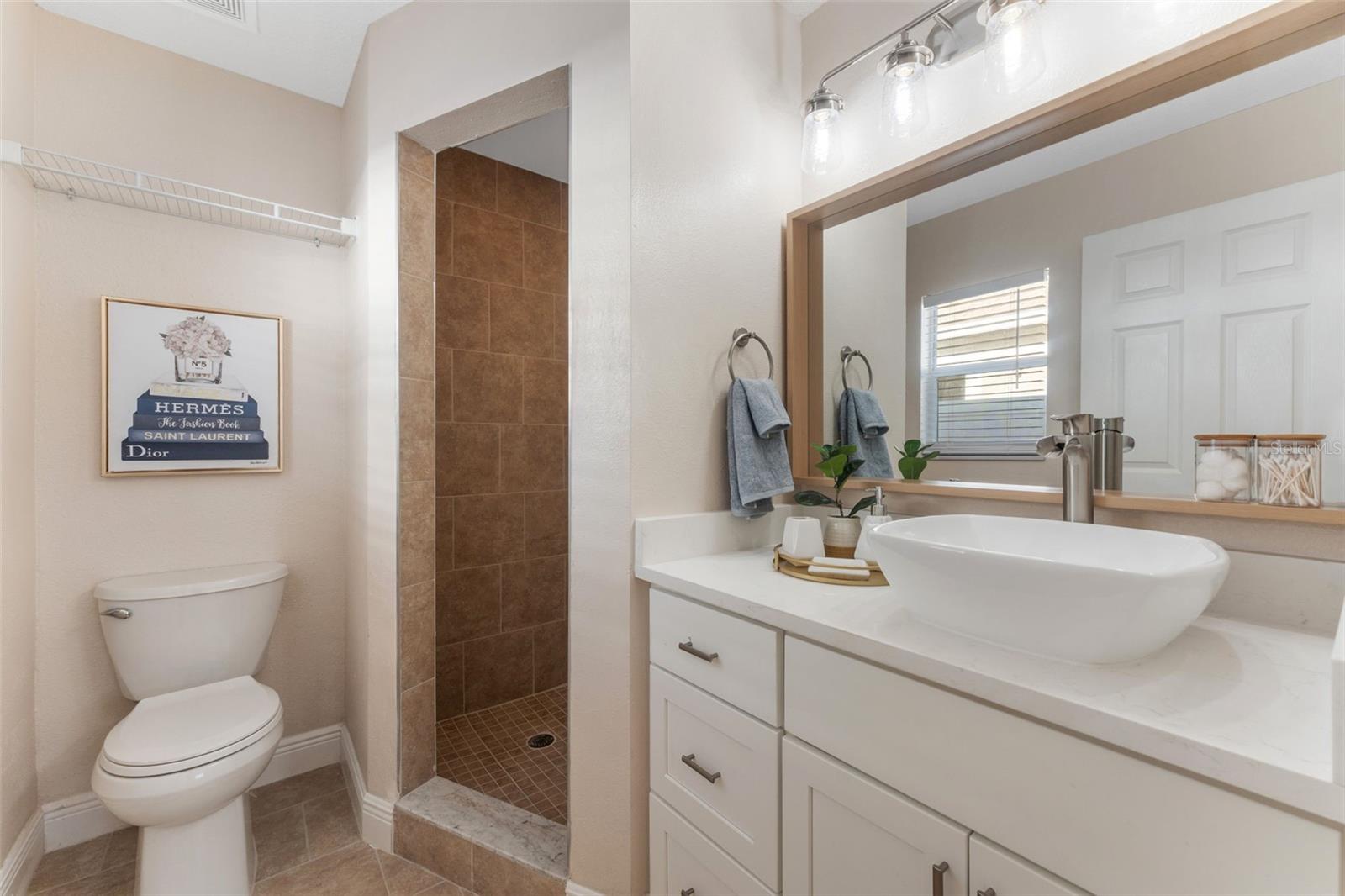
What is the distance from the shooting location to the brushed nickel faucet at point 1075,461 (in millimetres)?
1063

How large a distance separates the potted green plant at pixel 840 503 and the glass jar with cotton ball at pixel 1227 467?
0.60 metres

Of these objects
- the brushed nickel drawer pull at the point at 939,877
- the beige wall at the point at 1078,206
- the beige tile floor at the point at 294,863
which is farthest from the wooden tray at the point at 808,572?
the beige tile floor at the point at 294,863

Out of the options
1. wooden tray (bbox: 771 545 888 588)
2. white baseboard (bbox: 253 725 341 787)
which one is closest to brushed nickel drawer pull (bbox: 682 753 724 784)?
wooden tray (bbox: 771 545 888 588)

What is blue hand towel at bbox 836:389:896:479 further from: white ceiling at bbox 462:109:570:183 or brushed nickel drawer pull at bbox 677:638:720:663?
white ceiling at bbox 462:109:570:183

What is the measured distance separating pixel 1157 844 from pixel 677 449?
103 cm

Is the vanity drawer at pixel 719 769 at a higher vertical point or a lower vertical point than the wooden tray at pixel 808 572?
lower

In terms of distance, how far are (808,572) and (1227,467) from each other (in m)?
0.73

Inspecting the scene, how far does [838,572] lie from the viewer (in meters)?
1.19

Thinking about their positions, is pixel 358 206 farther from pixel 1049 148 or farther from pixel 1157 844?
pixel 1157 844

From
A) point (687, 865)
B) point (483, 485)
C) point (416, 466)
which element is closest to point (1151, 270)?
point (687, 865)

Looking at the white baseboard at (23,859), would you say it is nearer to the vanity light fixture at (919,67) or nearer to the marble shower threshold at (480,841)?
the marble shower threshold at (480,841)

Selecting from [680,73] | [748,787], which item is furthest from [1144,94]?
[748,787]

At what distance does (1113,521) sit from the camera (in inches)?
42.3

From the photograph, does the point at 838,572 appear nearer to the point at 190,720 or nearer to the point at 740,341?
the point at 740,341
